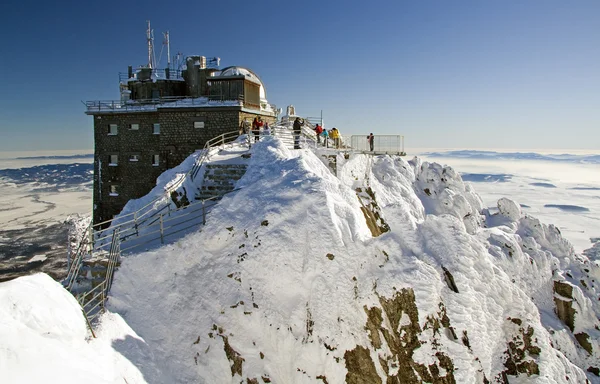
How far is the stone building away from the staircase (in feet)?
29.1

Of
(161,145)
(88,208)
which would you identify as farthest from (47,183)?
(161,145)

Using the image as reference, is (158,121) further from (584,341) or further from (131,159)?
(584,341)

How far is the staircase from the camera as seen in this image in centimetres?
1791

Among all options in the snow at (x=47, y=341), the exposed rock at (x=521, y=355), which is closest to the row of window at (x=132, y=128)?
the snow at (x=47, y=341)

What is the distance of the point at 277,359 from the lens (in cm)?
1106

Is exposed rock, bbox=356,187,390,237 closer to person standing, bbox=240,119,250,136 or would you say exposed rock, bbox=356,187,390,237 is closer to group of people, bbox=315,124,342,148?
group of people, bbox=315,124,342,148

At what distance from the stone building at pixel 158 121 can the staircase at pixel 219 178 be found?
8879mm

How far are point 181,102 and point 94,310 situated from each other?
2034 cm

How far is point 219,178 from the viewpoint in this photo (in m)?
18.4

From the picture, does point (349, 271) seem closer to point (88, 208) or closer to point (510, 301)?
point (510, 301)

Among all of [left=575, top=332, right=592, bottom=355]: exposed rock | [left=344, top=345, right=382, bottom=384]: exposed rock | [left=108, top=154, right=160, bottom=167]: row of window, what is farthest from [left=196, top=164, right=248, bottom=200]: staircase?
[left=575, top=332, right=592, bottom=355]: exposed rock

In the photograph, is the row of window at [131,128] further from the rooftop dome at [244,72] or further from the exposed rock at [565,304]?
the exposed rock at [565,304]

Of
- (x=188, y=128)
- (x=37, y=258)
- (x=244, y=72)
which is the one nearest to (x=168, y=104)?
(x=188, y=128)

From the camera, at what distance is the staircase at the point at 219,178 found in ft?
58.7
